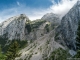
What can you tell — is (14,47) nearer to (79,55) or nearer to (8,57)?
(8,57)

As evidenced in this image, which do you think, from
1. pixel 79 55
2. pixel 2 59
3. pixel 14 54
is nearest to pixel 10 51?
pixel 14 54

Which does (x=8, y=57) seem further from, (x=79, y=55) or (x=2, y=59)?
(x=79, y=55)

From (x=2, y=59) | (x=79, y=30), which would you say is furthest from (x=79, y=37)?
(x=2, y=59)

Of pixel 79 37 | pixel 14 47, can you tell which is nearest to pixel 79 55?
pixel 79 37

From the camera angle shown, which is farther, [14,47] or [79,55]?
[14,47]

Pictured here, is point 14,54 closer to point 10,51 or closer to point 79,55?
point 10,51

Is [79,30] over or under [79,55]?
over

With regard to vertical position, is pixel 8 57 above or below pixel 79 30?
below
